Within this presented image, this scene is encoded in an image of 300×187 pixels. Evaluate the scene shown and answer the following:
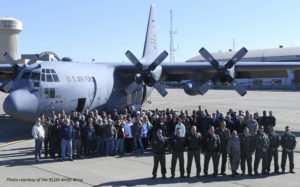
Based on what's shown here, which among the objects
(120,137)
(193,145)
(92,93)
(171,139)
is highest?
(92,93)

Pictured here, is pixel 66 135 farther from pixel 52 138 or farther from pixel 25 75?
pixel 25 75

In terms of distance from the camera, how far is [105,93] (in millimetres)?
20734

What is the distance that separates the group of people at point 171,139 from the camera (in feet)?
33.2

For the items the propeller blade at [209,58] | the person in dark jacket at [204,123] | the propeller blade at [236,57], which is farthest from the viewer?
the propeller blade at [209,58]

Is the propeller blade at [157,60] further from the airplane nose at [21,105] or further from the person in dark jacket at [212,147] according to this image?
the person in dark jacket at [212,147]

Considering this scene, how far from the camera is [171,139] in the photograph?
33.0 ft

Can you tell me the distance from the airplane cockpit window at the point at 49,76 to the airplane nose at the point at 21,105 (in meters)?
1.28

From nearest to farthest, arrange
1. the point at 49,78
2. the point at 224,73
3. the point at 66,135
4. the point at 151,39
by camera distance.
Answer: the point at 66,135 < the point at 49,78 < the point at 224,73 < the point at 151,39

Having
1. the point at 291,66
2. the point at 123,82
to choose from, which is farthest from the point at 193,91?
the point at 291,66

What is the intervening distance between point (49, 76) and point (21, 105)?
8.32ft

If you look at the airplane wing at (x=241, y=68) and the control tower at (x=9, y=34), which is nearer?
the airplane wing at (x=241, y=68)

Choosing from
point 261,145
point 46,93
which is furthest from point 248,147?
point 46,93

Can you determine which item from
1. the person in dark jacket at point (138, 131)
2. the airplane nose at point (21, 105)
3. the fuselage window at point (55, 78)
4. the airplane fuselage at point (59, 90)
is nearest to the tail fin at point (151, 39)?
the airplane fuselage at point (59, 90)

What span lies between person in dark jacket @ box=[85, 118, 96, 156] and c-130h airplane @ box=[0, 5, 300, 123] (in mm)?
3751
